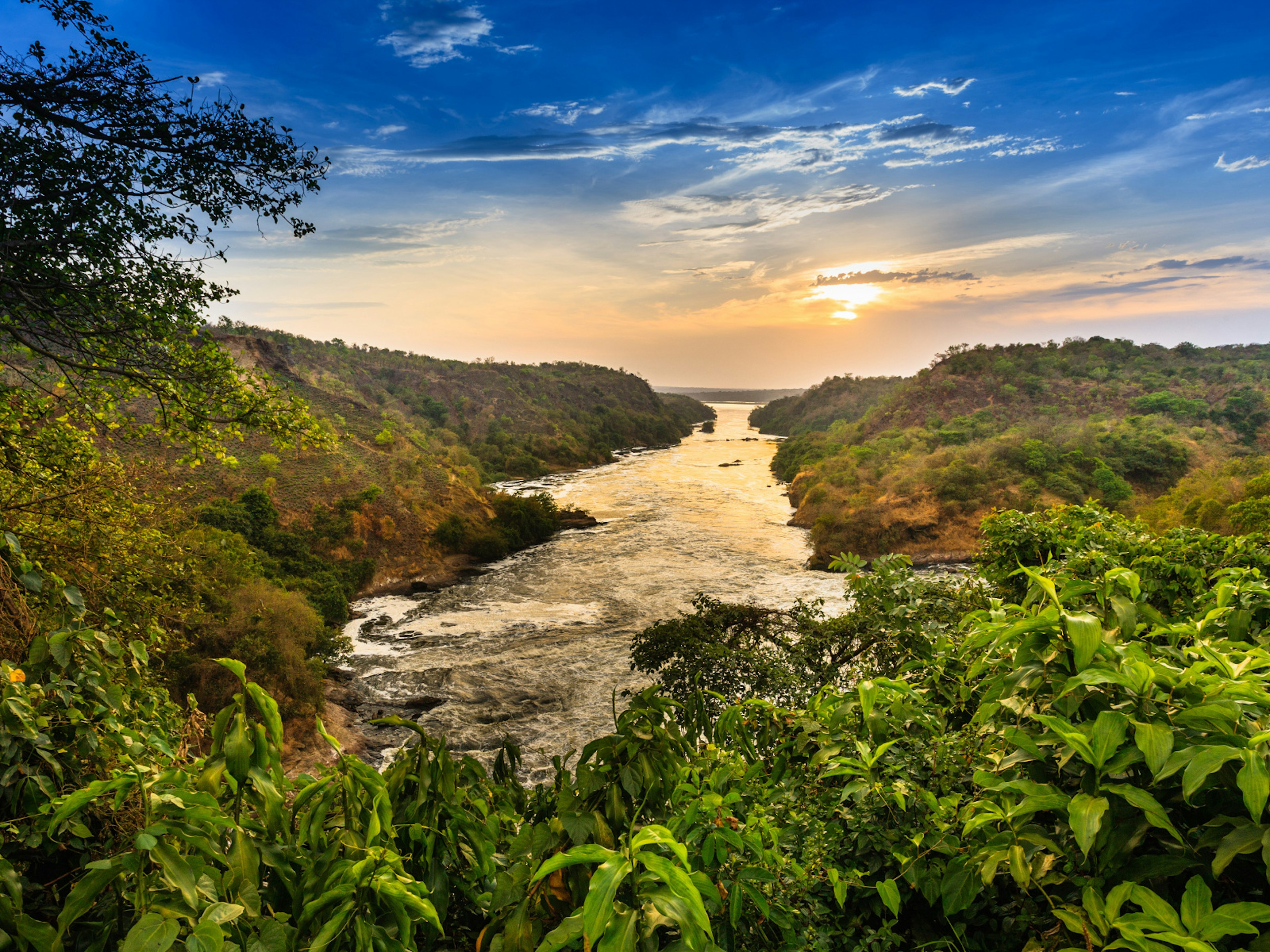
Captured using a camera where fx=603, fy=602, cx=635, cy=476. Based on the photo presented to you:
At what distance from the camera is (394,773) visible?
61.0 inches

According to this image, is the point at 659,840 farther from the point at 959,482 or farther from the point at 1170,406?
the point at 1170,406

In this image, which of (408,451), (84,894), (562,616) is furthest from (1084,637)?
(408,451)

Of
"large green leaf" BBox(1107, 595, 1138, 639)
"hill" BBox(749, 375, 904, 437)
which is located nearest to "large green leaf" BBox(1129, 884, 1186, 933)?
"large green leaf" BBox(1107, 595, 1138, 639)

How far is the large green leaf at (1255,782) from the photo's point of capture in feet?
2.96

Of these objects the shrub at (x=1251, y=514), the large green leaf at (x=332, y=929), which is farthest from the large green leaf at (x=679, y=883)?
the shrub at (x=1251, y=514)

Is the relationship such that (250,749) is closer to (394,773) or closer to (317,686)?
(394,773)

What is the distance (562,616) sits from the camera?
784 inches

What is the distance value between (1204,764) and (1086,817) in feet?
0.65

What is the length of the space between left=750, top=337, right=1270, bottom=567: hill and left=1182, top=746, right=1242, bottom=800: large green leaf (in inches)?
891

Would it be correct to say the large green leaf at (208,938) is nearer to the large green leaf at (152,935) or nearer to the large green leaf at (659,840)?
the large green leaf at (152,935)

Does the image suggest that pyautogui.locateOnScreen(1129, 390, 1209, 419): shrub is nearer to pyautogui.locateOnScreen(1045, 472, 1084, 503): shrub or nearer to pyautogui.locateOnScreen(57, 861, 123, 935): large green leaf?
pyautogui.locateOnScreen(1045, 472, 1084, 503): shrub

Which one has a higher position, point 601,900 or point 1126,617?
point 1126,617

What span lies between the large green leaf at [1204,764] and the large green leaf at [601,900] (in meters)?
0.88

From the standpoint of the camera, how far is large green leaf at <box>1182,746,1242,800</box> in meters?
0.92
